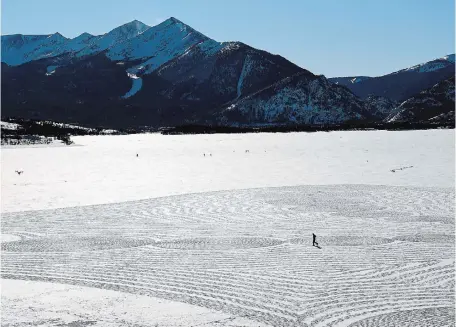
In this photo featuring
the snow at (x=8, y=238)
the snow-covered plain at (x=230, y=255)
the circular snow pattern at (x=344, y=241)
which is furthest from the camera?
the snow at (x=8, y=238)

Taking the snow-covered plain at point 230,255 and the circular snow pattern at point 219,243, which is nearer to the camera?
the snow-covered plain at point 230,255

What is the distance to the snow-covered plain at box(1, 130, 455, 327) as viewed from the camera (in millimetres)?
10062

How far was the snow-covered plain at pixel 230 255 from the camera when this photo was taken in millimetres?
10062

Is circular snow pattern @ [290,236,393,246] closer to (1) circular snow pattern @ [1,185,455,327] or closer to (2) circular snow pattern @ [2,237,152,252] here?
(1) circular snow pattern @ [1,185,455,327]

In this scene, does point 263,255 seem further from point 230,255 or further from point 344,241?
point 344,241

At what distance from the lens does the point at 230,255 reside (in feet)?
46.5

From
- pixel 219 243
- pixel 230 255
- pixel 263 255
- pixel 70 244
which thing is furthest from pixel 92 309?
pixel 219 243

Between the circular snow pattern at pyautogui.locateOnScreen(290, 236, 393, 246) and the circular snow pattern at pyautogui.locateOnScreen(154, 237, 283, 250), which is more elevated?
the circular snow pattern at pyautogui.locateOnScreen(290, 236, 393, 246)

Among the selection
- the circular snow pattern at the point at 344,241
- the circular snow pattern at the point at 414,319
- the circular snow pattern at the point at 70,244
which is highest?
the circular snow pattern at the point at 344,241

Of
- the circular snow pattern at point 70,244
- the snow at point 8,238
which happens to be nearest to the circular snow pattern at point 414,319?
the circular snow pattern at point 70,244

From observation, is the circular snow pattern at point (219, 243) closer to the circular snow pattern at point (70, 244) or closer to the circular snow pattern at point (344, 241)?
the circular snow pattern at point (344, 241)

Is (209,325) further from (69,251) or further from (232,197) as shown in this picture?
(232,197)

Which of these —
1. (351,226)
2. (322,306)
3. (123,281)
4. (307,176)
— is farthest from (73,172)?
(322,306)

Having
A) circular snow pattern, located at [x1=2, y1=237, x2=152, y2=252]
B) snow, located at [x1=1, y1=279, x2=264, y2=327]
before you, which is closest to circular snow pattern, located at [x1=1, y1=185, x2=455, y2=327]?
circular snow pattern, located at [x1=2, y1=237, x2=152, y2=252]
